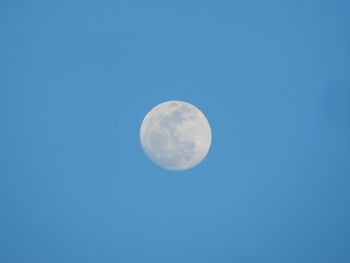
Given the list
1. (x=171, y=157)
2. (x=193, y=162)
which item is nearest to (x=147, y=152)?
(x=171, y=157)

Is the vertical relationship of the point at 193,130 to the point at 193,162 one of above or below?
above

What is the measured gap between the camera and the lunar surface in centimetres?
607

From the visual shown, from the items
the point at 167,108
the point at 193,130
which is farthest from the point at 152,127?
the point at 193,130

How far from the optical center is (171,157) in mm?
6062

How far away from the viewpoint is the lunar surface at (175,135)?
6074mm

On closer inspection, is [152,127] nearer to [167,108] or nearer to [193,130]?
[167,108]

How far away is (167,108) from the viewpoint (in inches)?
251

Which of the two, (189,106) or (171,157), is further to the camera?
(189,106)

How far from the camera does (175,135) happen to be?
608 cm

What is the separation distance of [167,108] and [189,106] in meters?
0.58

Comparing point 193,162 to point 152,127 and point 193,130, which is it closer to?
point 193,130

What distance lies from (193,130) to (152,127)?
1.01 metres

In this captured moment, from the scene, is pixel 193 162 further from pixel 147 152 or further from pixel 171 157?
pixel 147 152

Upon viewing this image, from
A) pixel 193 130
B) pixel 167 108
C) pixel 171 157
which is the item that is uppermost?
pixel 167 108
